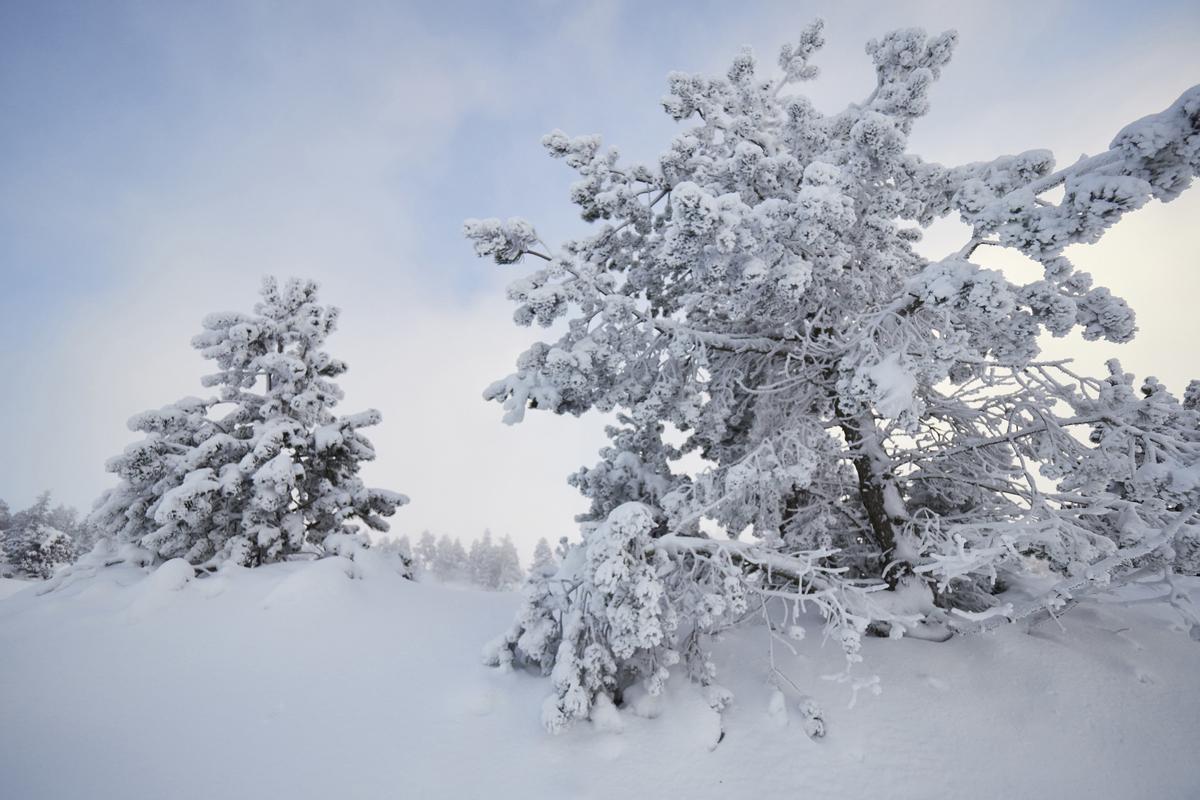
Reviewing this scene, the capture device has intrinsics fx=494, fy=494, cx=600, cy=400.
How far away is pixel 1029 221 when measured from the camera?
4656 mm

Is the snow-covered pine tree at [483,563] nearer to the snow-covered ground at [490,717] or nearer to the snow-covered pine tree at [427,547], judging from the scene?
the snow-covered pine tree at [427,547]

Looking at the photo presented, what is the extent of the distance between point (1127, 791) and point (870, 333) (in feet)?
17.4

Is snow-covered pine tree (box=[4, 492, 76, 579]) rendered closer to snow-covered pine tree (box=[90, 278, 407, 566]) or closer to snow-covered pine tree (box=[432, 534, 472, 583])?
snow-covered pine tree (box=[90, 278, 407, 566])

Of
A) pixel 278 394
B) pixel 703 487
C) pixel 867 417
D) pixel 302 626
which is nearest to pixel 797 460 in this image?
pixel 703 487

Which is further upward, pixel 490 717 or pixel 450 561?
pixel 490 717

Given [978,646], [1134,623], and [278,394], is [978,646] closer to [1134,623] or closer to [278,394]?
[1134,623]

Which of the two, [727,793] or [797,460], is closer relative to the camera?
[727,793]

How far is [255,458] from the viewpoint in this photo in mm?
9688

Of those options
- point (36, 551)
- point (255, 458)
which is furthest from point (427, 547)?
point (255, 458)

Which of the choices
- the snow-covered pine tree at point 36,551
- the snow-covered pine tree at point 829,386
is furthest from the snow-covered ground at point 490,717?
the snow-covered pine tree at point 36,551

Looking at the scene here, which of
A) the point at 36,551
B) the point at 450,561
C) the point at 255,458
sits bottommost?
the point at 450,561

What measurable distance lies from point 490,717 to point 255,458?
7.18 meters

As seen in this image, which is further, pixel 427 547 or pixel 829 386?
pixel 427 547

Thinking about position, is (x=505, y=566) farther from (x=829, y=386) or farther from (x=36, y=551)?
(x=829, y=386)
